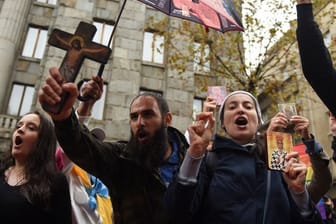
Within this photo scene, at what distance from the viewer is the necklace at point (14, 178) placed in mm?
2687

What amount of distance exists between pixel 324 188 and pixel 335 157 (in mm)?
562

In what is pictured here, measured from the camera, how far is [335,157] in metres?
2.57

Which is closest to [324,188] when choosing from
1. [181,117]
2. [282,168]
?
[282,168]

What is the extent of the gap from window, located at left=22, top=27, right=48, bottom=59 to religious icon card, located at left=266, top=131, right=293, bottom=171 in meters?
12.6

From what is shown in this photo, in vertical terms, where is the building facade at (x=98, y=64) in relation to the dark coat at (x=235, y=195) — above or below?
above

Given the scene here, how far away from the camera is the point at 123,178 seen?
7.65ft

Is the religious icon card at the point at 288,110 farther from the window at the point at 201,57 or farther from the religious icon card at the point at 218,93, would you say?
the window at the point at 201,57

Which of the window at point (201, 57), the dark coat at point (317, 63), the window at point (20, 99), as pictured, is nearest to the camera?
the dark coat at point (317, 63)

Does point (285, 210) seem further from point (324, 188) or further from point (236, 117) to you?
point (324, 188)

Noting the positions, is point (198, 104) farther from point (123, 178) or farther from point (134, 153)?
point (123, 178)

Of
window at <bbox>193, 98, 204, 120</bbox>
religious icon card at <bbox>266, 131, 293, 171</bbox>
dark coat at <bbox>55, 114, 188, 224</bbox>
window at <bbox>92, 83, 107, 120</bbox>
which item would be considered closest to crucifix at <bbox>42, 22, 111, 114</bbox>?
dark coat at <bbox>55, 114, 188, 224</bbox>

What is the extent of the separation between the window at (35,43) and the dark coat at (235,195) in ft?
40.5

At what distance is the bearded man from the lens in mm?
1924

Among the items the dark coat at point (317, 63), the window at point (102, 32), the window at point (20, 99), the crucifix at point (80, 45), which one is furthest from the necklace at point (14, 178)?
the window at point (102, 32)
